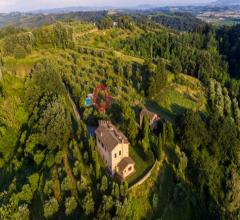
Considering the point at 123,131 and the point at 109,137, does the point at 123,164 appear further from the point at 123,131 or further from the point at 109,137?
the point at 123,131

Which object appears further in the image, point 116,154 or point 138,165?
point 138,165

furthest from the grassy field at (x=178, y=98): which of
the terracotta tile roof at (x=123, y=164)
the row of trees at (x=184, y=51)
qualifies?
the terracotta tile roof at (x=123, y=164)

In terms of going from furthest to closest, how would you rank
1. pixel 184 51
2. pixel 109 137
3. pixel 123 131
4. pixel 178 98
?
pixel 184 51, pixel 178 98, pixel 123 131, pixel 109 137

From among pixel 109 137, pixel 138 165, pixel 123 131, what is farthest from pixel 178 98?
pixel 109 137

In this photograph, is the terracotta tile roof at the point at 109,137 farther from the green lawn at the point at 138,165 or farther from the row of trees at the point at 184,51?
the row of trees at the point at 184,51

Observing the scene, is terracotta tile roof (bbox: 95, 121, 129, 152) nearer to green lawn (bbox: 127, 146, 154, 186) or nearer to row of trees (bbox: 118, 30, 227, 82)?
green lawn (bbox: 127, 146, 154, 186)

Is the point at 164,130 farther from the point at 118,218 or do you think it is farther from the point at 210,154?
the point at 118,218
